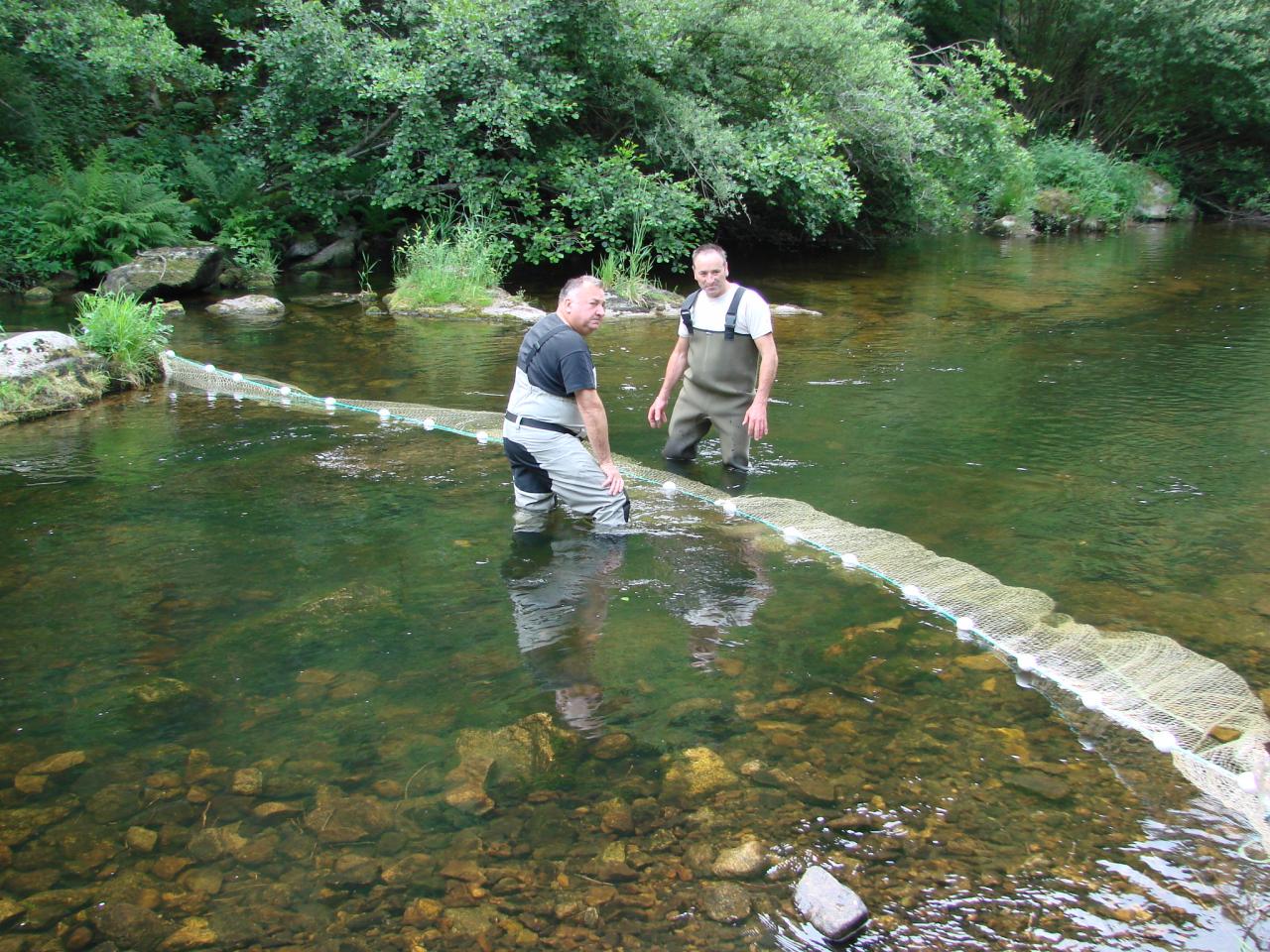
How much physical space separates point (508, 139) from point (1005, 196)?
14715 mm

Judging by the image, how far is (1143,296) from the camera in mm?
15328

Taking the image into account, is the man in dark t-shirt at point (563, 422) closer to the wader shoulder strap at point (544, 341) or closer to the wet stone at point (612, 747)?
the wader shoulder strap at point (544, 341)

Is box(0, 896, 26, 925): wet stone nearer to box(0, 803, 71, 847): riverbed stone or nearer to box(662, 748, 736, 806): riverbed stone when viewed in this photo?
box(0, 803, 71, 847): riverbed stone

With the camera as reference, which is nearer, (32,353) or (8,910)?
(8,910)

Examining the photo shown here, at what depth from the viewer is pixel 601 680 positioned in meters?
4.55

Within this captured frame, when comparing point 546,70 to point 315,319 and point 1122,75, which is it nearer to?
point 315,319

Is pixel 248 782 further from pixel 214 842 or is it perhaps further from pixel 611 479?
pixel 611 479

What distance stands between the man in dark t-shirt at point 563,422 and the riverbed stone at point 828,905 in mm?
2893

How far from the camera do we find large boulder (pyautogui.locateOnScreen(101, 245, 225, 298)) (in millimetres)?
14391

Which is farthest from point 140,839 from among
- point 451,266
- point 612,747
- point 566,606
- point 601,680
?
point 451,266

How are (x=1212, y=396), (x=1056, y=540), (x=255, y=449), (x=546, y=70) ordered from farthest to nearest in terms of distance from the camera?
(x=546, y=70) < (x=1212, y=396) < (x=255, y=449) < (x=1056, y=540)

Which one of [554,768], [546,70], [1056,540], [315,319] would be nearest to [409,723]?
[554,768]

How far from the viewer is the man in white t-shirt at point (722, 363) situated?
6.70 m

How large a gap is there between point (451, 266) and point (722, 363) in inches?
338
